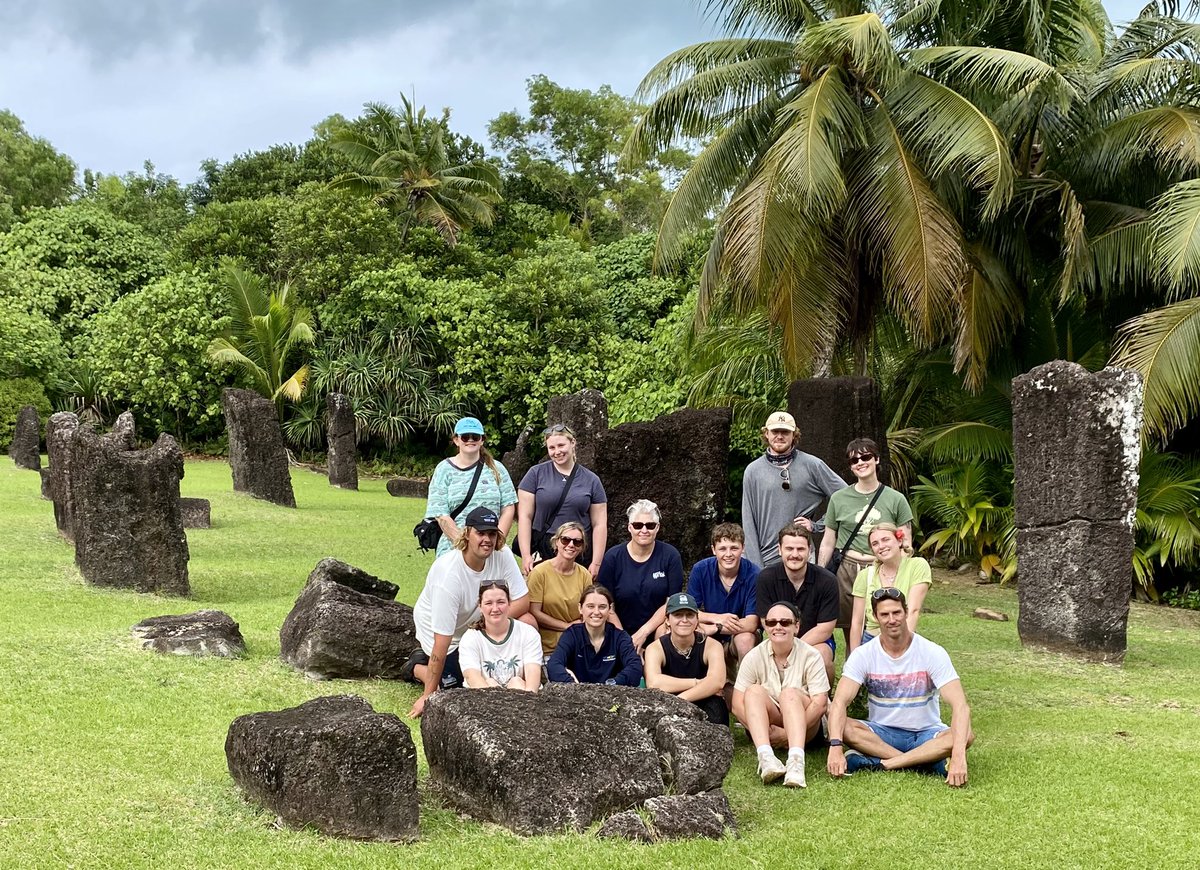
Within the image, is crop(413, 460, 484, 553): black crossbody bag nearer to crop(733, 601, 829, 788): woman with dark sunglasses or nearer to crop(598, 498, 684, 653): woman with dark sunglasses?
crop(598, 498, 684, 653): woman with dark sunglasses

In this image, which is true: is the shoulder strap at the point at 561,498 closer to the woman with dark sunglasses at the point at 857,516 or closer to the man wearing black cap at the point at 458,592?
the man wearing black cap at the point at 458,592

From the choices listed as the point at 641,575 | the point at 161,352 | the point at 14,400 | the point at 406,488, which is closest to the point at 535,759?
the point at 641,575

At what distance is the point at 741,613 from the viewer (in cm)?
728

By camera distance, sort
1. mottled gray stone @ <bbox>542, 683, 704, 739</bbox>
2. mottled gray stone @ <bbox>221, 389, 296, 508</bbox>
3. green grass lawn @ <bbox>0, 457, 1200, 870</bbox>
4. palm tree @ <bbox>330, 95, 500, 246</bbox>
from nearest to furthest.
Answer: green grass lawn @ <bbox>0, 457, 1200, 870</bbox> → mottled gray stone @ <bbox>542, 683, 704, 739</bbox> → mottled gray stone @ <bbox>221, 389, 296, 508</bbox> → palm tree @ <bbox>330, 95, 500, 246</bbox>

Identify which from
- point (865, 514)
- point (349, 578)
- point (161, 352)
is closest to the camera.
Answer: point (865, 514)

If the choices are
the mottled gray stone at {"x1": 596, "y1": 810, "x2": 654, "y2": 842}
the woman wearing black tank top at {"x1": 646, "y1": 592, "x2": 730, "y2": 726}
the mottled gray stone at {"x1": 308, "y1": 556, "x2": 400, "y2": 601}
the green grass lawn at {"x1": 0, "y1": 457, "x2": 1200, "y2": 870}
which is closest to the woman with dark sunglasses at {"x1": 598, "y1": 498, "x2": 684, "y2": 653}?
the woman wearing black tank top at {"x1": 646, "y1": 592, "x2": 730, "y2": 726}

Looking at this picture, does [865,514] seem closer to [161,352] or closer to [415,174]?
[161,352]

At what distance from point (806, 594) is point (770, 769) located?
126cm

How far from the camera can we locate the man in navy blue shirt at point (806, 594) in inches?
275

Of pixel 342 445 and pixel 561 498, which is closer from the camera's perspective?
pixel 561 498

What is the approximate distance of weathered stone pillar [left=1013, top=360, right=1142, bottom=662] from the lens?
31.3 ft

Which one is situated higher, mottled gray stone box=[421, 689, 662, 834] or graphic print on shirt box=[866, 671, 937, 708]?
graphic print on shirt box=[866, 671, 937, 708]

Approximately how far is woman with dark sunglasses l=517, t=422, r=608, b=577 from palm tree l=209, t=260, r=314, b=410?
70.5 feet

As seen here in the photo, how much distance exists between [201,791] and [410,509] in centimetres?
1590
